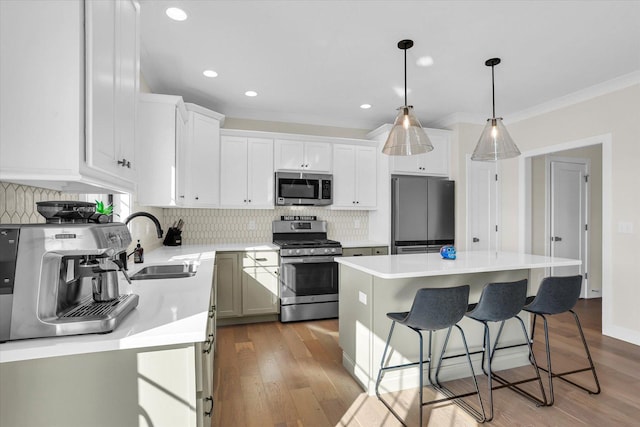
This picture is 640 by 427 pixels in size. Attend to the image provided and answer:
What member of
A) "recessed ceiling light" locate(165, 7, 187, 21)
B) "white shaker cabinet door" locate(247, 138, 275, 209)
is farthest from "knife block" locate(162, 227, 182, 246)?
"recessed ceiling light" locate(165, 7, 187, 21)

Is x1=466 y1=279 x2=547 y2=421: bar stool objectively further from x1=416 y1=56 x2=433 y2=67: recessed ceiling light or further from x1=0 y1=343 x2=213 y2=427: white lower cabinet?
x1=416 y1=56 x2=433 y2=67: recessed ceiling light

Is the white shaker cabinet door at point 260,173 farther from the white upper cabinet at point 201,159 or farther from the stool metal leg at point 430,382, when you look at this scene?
the stool metal leg at point 430,382

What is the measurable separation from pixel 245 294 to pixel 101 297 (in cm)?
259

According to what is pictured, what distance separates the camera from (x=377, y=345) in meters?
2.39

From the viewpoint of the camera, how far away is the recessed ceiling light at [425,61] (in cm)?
299

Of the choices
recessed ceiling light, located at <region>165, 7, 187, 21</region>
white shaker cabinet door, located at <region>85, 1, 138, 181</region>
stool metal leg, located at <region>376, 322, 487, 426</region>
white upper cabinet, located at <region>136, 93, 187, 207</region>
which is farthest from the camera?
white upper cabinet, located at <region>136, 93, 187, 207</region>

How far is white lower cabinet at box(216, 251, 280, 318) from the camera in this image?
3.77m

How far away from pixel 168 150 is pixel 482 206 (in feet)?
13.4

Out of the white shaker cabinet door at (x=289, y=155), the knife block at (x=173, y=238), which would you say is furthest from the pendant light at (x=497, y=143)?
the knife block at (x=173, y=238)

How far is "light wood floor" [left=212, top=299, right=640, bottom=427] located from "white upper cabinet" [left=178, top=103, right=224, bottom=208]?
1.59 metres

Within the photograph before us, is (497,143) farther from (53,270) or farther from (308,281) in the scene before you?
(53,270)

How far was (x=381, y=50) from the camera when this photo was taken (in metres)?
2.84

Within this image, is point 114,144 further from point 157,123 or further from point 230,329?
point 230,329

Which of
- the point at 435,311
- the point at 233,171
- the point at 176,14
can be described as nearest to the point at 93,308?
the point at 435,311
